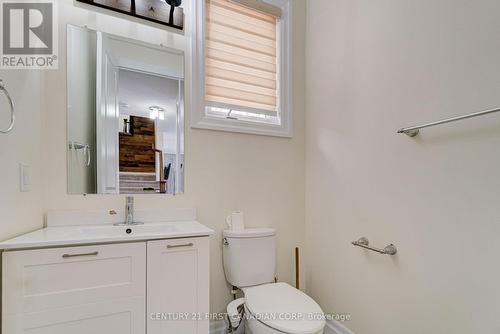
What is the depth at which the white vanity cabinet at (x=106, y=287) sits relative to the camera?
996 millimetres

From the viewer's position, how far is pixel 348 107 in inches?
67.5

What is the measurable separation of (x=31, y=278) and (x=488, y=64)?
2.01 metres

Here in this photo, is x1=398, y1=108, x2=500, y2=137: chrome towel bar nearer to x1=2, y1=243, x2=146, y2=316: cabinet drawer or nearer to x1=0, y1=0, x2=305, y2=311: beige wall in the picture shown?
x1=0, y1=0, x2=305, y2=311: beige wall

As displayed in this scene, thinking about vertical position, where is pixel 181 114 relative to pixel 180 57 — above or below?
below

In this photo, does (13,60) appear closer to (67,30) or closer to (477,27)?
(67,30)

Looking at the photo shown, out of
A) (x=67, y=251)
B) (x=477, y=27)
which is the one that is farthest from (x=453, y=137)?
(x=67, y=251)

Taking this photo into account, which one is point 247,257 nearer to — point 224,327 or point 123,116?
point 224,327

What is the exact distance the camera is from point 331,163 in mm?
1850

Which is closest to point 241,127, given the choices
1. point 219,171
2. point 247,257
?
point 219,171

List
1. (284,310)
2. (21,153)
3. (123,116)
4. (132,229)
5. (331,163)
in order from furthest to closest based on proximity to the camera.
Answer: (331,163), (123,116), (132,229), (284,310), (21,153)

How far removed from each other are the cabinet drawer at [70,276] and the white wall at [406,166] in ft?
4.17

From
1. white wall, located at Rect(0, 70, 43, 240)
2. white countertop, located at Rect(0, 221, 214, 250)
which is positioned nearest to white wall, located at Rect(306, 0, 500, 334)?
white countertop, located at Rect(0, 221, 214, 250)

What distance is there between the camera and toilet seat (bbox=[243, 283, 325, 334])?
1.18m

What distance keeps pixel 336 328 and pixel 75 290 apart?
5.23 feet
